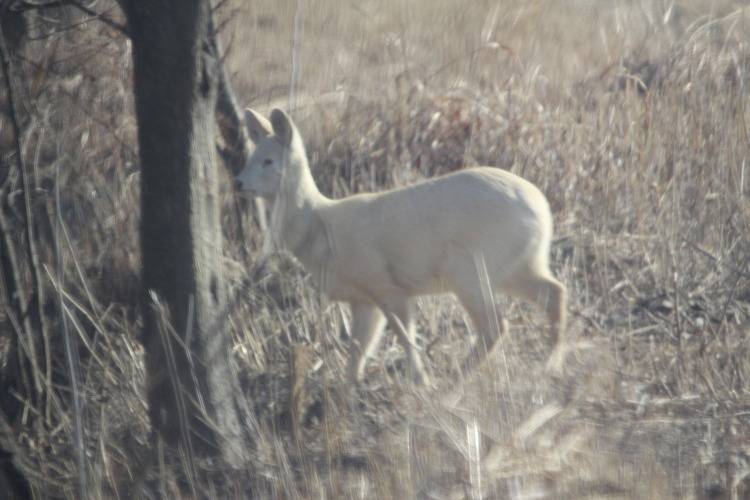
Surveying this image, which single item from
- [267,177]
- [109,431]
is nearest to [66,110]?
[267,177]

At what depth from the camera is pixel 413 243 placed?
21.5 ft

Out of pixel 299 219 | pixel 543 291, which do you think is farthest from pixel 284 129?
pixel 543 291

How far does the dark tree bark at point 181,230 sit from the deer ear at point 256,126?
1.92m

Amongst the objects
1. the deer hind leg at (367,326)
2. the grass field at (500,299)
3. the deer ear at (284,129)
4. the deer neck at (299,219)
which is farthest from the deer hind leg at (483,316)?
the deer ear at (284,129)

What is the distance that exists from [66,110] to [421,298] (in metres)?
3.07

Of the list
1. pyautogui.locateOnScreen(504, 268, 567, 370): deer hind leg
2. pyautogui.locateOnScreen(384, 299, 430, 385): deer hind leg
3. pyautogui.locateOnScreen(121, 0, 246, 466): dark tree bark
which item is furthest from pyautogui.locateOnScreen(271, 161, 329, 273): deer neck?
pyautogui.locateOnScreen(121, 0, 246, 466): dark tree bark

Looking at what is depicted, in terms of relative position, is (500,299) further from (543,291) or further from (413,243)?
(413,243)

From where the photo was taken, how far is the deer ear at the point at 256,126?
7.16 meters

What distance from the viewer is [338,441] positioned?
16.2ft

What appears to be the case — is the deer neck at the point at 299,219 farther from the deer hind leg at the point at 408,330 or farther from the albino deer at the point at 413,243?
the deer hind leg at the point at 408,330

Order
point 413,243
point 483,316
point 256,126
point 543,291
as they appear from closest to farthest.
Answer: point 483,316 → point 413,243 → point 543,291 → point 256,126

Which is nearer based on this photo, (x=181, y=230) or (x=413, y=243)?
(x=181, y=230)

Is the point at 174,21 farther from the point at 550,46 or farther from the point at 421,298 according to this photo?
the point at 550,46

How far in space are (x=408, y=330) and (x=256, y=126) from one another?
1639 millimetres
